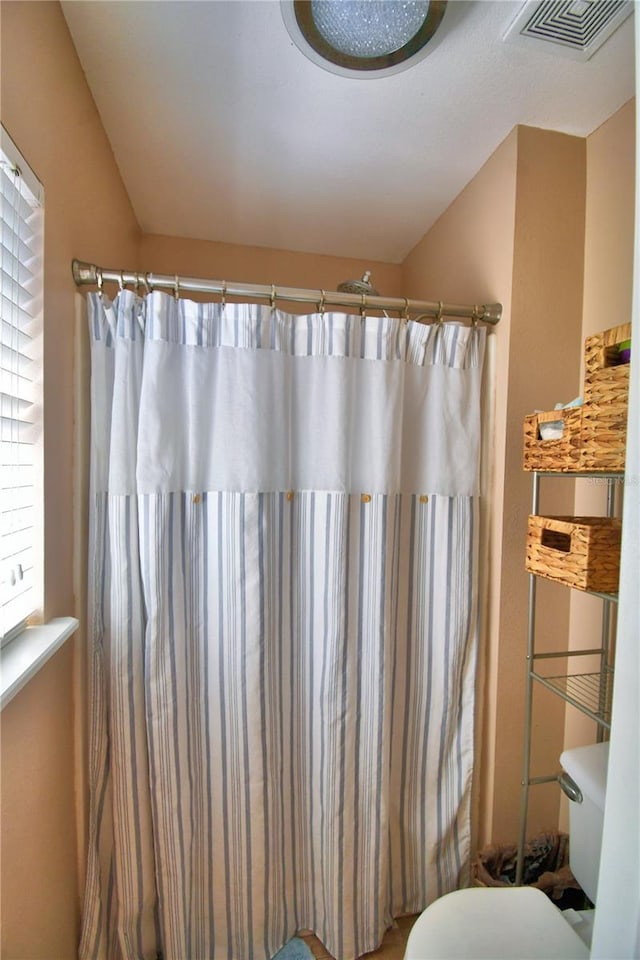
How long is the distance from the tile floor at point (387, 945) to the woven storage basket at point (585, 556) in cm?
119

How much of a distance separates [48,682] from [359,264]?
1.96 m

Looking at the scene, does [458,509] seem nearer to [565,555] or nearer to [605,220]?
[565,555]

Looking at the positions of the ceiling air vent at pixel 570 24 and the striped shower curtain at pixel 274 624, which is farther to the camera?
the striped shower curtain at pixel 274 624

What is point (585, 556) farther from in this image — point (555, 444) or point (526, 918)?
point (526, 918)

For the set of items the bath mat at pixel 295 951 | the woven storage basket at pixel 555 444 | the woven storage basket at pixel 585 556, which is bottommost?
the bath mat at pixel 295 951

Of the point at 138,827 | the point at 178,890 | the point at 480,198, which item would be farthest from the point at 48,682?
the point at 480,198

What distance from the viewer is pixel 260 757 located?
1.06 metres

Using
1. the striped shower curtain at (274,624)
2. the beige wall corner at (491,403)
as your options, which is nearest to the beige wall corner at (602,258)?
the beige wall corner at (491,403)

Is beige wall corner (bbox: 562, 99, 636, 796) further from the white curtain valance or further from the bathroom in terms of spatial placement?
the white curtain valance

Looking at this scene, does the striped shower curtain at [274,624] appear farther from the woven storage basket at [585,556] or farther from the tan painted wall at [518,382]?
the woven storage basket at [585,556]

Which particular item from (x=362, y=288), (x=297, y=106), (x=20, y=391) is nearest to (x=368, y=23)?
(x=297, y=106)

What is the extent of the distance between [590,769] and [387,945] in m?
0.86

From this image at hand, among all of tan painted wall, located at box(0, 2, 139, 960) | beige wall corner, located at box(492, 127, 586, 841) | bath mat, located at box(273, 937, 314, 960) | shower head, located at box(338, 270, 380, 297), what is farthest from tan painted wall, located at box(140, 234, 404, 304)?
bath mat, located at box(273, 937, 314, 960)

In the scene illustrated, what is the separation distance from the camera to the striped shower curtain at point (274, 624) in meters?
1.01
